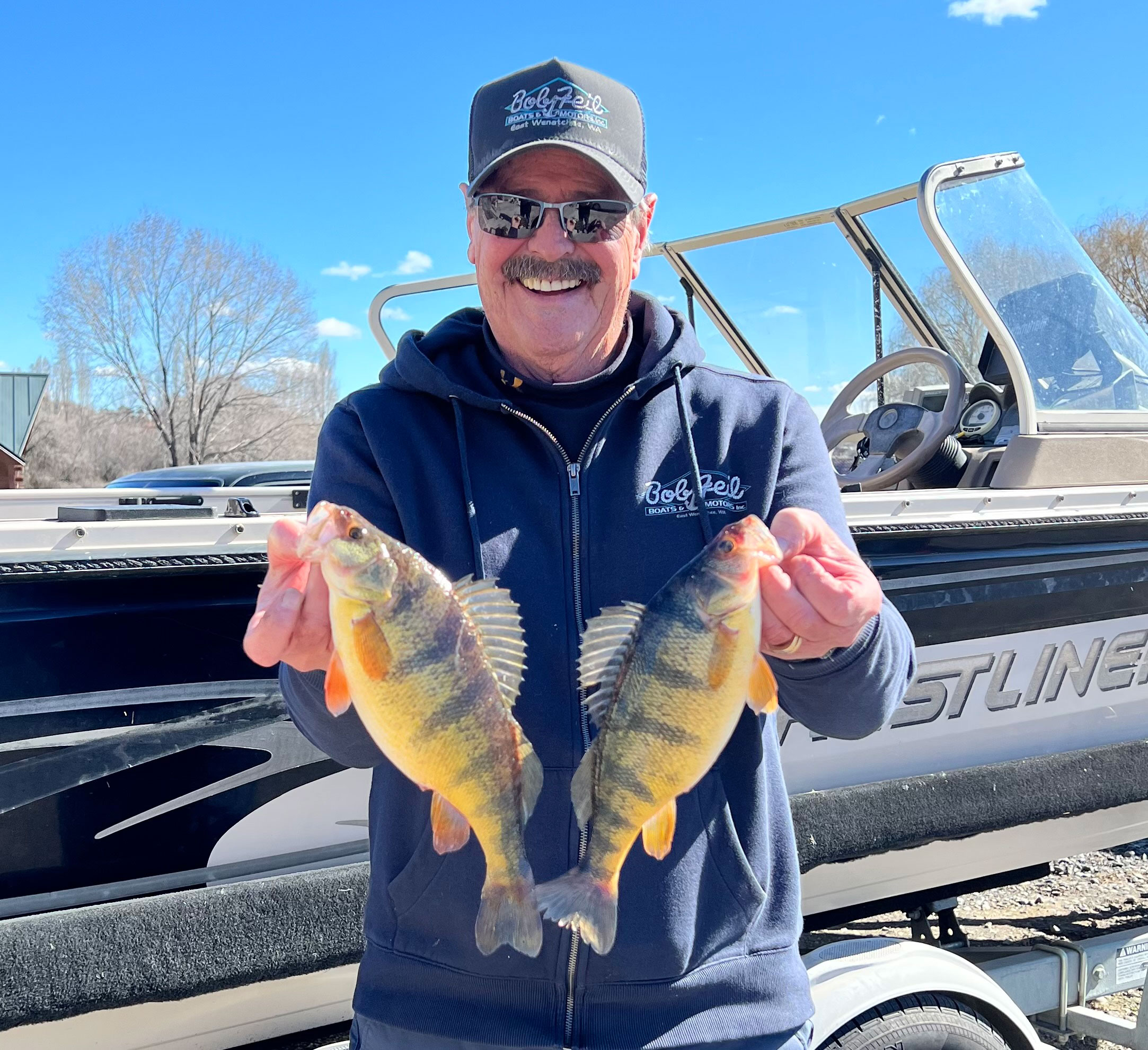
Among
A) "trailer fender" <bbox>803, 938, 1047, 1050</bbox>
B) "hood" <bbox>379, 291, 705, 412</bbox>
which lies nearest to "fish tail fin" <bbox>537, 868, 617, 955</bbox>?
"hood" <bbox>379, 291, 705, 412</bbox>

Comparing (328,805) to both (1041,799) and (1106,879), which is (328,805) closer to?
(1041,799)

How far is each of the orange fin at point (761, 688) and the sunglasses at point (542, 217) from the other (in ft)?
3.08

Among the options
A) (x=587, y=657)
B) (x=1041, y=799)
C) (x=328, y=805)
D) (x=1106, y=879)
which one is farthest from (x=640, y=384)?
(x=1106, y=879)

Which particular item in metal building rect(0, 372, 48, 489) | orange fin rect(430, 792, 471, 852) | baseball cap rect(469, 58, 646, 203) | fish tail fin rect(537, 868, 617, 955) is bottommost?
fish tail fin rect(537, 868, 617, 955)

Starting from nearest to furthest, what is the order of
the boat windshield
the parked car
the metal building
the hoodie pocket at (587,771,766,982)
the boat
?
the hoodie pocket at (587,771,766,982) → the boat → the boat windshield → the parked car → the metal building

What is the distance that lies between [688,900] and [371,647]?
785mm

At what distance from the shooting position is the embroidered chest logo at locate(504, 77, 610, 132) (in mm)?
1925

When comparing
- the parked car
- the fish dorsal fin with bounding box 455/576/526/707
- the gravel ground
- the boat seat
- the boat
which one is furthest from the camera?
the parked car

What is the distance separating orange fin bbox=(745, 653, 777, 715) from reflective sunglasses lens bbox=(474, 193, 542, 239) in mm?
990

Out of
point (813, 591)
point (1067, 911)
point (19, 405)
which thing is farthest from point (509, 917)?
point (19, 405)

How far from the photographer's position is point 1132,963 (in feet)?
11.9

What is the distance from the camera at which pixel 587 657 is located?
1.63 meters

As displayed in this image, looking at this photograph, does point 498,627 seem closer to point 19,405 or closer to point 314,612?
point 314,612

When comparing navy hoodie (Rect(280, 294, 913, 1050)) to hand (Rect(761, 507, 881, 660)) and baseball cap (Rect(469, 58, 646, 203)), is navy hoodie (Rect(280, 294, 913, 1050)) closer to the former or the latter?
hand (Rect(761, 507, 881, 660))
